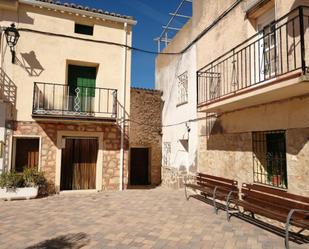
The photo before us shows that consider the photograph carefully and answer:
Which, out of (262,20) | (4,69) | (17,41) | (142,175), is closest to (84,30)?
(17,41)

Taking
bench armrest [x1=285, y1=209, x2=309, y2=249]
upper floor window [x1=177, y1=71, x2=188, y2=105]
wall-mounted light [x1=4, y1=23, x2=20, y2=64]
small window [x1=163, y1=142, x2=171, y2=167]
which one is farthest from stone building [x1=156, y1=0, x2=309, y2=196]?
wall-mounted light [x1=4, y1=23, x2=20, y2=64]

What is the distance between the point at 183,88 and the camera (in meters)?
12.5

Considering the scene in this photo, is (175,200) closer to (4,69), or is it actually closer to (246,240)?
(246,240)

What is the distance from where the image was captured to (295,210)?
4500 mm

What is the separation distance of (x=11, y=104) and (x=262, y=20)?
27.5 feet

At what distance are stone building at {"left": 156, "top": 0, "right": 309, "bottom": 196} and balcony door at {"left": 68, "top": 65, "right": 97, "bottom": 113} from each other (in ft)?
13.8

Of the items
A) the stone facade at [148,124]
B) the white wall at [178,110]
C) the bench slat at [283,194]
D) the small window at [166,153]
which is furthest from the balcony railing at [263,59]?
the stone facade at [148,124]

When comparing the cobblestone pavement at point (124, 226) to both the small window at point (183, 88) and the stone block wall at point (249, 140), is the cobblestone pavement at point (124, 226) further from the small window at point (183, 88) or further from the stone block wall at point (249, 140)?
the small window at point (183, 88)

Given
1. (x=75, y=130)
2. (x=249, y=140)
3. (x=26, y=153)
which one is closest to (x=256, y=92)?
(x=249, y=140)

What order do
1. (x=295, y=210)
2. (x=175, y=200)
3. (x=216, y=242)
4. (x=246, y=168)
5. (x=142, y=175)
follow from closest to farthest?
(x=295, y=210), (x=216, y=242), (x=246, y=168), (x=175, y=200), (x=142, y=175)

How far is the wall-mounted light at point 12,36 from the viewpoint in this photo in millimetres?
8820

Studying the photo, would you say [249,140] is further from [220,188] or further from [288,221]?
[288,221]

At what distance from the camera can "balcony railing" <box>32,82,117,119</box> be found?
953 centimetres

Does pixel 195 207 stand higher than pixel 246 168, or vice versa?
Result: pixel 246 168
